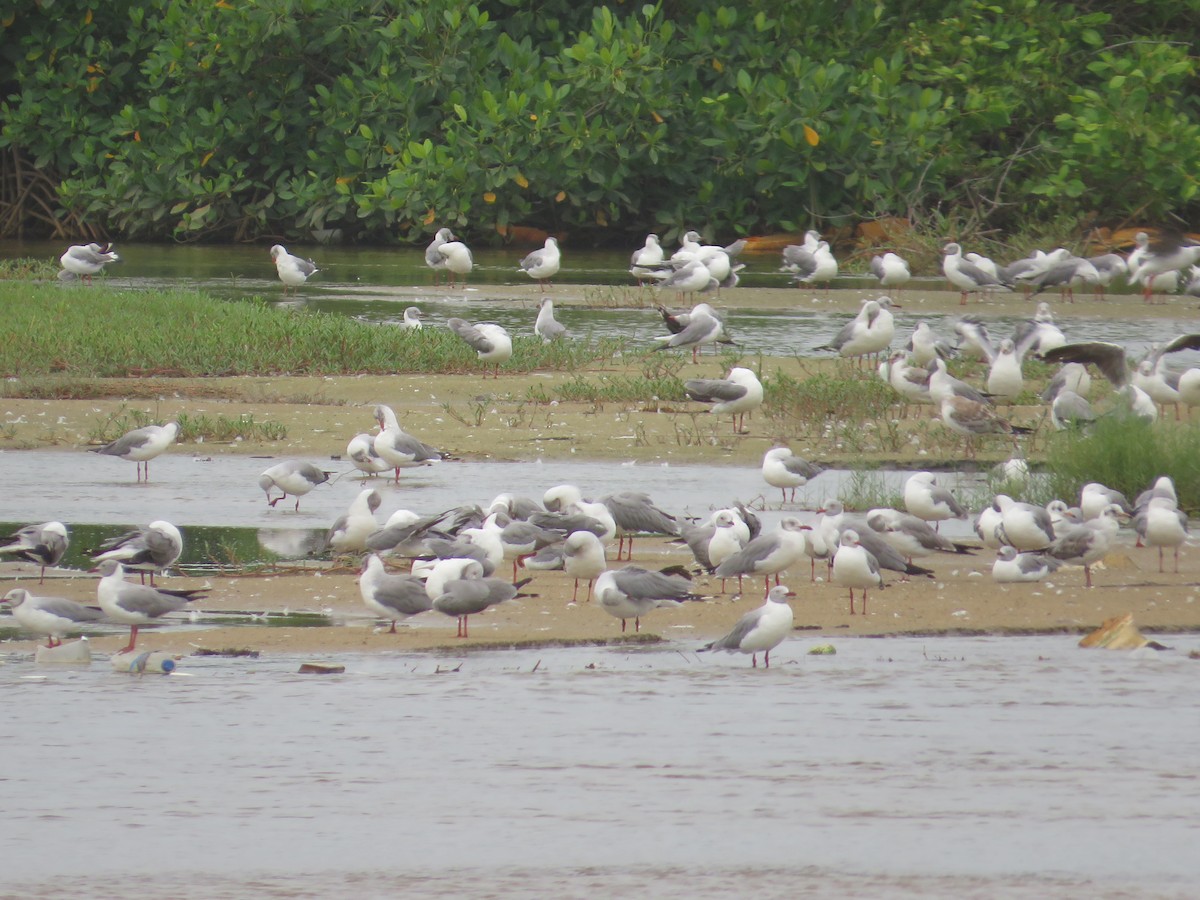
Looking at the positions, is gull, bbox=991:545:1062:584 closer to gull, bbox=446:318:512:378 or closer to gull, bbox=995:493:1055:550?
gull, bbox=995:493:1055:550

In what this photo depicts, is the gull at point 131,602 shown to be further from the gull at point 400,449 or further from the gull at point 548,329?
the gull at point 548,329

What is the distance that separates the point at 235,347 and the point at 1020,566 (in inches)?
383

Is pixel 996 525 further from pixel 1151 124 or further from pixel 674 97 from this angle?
pixel 674 97

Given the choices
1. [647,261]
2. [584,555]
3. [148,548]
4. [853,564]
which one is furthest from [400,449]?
[647,261]

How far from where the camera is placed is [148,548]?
1041cm

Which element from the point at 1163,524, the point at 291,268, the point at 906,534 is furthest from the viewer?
the point at 291,268

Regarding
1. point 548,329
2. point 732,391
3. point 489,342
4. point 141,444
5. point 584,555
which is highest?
point 548,329

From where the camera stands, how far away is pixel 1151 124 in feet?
91.5

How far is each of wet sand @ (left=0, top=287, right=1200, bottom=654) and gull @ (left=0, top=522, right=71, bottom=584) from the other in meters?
0.15

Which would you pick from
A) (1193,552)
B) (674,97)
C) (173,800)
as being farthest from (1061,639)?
(674,97)

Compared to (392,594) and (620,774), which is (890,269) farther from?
(620,774)

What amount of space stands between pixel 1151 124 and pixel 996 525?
59.3 feet

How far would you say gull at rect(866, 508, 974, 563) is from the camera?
36.0 feet

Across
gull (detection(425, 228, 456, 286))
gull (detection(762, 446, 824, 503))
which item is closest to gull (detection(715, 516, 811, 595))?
gull (detection(762, 446, 824, 503))
